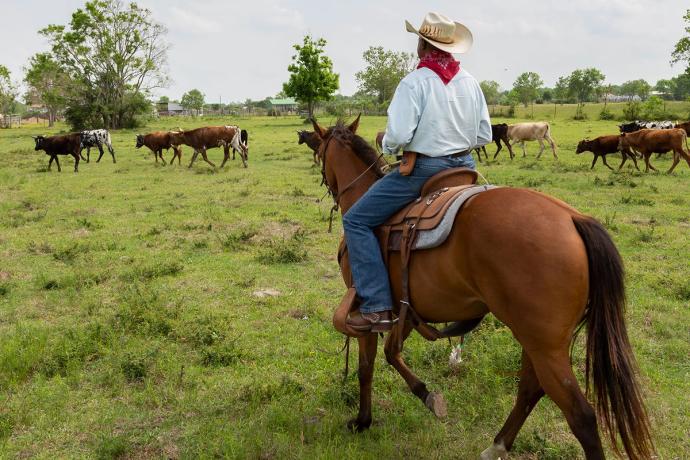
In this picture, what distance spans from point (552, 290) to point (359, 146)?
2.09 m

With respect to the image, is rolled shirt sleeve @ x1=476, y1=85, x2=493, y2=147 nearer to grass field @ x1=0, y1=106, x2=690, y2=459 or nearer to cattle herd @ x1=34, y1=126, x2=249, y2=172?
grass field @ x1=0, y1=106, x2=690, y2=459

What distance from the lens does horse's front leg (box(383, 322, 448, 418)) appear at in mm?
3457

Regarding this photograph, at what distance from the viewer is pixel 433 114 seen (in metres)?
3.04

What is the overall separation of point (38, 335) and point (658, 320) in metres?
6.27

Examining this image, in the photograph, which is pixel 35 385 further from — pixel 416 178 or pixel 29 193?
pixel 29 193

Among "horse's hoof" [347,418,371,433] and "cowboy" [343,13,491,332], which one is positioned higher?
"cowboy" [343,13,491,332]

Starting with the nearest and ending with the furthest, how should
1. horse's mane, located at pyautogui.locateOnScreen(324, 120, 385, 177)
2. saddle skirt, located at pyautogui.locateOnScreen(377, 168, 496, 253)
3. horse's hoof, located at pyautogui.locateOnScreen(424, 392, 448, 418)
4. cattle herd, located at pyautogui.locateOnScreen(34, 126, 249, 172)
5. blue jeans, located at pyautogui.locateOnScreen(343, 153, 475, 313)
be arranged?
saddle skirt, located at pyautogui.locateOnScreen(377, 168, 496, 253), blue jeans, located at pyautogui.locateOnScreen(343, 153, 475, 313), horse's hoof, located at pyautogui.locateOnScreen(424, 392, 448, 418), horse's mane, located at pyautogui.locateOnScreen(324, 120, 385, 177), cattle herd, located at pyautogui.locateOnScreen(34, 126, 249, 172)

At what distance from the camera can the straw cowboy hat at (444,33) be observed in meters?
3.03

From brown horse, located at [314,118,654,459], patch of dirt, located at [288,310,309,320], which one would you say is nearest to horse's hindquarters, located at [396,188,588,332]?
brown horse, located at [314,118,654,459]

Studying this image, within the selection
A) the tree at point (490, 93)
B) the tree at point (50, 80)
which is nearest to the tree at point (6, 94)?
the tree at point (50, 80)

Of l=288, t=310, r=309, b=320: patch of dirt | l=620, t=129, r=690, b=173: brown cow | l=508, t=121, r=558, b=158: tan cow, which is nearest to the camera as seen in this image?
l=288, t=310, r=309, b=320: patch of dirt

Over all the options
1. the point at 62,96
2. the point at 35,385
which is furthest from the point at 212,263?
the point at 62,96

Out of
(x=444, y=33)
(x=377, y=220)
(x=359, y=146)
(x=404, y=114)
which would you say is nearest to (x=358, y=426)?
(x=377, y=220)

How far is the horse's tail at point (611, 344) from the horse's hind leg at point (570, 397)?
23cm
